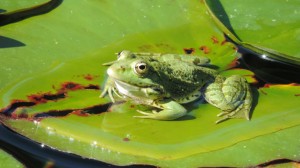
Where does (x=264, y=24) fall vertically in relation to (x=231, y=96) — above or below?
above

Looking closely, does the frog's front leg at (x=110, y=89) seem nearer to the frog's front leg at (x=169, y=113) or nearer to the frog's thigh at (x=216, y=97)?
the frog's front leg at (x=169, y=113)

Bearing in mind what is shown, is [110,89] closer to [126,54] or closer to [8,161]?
[126,54]

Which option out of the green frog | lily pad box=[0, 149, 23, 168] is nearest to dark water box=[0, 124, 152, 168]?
lily pad box=[0, 149, 23, 168]

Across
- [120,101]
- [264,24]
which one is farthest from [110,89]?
[264,24]

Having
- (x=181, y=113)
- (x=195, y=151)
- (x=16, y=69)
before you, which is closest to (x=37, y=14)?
(x=16, y=69)

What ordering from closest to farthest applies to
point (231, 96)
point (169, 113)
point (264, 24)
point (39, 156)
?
point (39, 156) → point (169, 113) → point (231, 96) → point (264, 24)

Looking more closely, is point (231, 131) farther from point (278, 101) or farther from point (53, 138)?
point (53, 138)

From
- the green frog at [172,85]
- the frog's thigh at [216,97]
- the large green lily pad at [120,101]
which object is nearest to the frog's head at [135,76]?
the green frog at [172,85]
